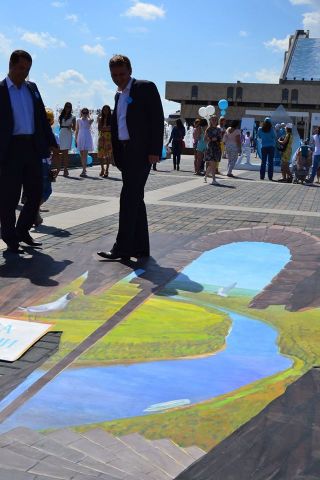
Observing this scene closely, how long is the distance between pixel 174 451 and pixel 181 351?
1075 mm

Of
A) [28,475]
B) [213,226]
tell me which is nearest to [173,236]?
[213,226]

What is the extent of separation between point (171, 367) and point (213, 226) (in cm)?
454

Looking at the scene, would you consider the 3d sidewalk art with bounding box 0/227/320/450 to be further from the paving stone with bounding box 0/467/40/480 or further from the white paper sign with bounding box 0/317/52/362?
the paving stone with bounding box 0/467/40/480

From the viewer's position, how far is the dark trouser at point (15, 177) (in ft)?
18.9

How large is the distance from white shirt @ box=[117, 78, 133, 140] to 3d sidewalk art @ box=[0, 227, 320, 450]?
131cm

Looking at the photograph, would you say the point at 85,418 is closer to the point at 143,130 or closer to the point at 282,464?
the point at 282,464

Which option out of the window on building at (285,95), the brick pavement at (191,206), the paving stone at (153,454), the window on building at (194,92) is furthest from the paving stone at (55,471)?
the window on building at (194,92)

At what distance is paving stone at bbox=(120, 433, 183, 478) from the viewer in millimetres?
2271

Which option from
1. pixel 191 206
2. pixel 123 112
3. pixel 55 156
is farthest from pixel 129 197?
pixel 55 156

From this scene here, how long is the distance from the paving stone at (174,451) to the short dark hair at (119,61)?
383cm

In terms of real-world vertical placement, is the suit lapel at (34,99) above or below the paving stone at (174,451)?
above

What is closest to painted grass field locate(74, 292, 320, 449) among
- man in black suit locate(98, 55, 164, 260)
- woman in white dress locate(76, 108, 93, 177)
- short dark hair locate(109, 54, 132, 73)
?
man in black suit locate(98, 55, 164, 260)

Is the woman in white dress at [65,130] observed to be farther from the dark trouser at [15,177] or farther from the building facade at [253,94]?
the building facade at [253,94]

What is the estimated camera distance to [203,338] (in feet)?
12.0
